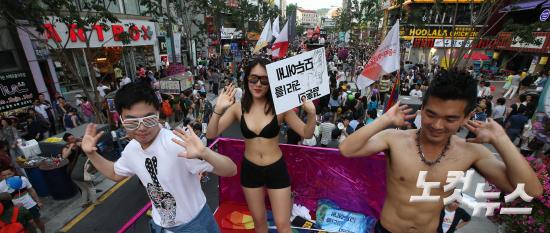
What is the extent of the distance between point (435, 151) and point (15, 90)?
16.0 m

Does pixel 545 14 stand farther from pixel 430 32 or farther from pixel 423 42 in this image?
pixel 423 42

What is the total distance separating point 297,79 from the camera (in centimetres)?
334

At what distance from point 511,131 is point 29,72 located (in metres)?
19.1

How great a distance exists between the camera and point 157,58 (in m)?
22.7

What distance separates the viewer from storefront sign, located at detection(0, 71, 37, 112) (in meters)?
11.6

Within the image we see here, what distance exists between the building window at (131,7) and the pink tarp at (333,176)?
19179 millimetres

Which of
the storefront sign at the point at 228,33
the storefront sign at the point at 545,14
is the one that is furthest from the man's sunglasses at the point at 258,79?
the storefront sign at the point at 228,33

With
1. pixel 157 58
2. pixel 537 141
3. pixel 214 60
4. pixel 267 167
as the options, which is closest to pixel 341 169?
pixel 267 167

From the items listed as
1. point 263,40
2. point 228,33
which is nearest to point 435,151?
point 263,40

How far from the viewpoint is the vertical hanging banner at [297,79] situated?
122 inches

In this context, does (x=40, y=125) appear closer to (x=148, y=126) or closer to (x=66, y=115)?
(x=66, y=115)

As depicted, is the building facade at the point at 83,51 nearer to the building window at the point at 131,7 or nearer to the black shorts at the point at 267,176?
the building window at the point at 131,7

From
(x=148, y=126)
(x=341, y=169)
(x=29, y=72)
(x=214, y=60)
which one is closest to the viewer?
(x=148, y=126)

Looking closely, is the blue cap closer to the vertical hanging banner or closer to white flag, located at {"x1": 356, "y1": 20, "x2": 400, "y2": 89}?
the vertical hanging banner
